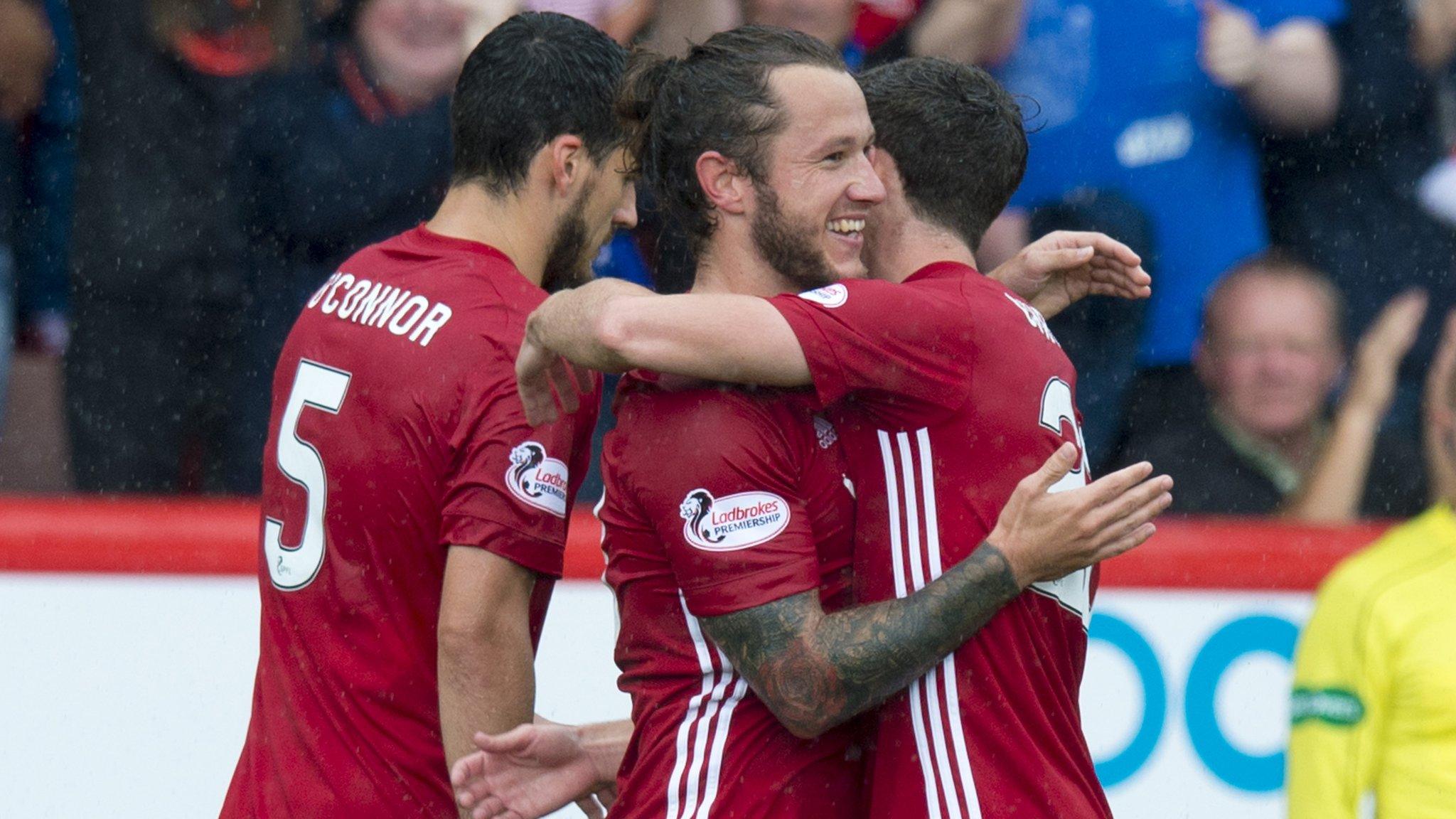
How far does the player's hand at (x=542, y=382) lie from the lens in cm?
258

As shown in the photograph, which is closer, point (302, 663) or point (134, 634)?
point (302, 663)

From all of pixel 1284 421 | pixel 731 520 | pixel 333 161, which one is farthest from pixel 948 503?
pixel 1284 421

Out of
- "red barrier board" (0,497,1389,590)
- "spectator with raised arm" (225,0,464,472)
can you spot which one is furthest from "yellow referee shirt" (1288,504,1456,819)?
"spectator with raised arm" (225,0,464,472)

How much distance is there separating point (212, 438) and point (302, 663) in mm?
1805

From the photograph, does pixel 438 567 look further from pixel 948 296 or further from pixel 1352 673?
pixel 1352 673

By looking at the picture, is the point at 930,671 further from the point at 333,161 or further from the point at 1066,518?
the point at 333,161

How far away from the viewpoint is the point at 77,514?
4.33 meters

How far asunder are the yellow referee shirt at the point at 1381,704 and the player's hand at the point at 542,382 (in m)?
1.40

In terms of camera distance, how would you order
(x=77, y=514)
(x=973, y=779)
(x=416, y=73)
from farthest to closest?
(x=416, y=73)
(x=77, y=514)
(x=973, y=779)

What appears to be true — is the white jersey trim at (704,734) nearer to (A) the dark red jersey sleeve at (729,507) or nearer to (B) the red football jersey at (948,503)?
(A) the dark red jersey sleeve at (729,507)

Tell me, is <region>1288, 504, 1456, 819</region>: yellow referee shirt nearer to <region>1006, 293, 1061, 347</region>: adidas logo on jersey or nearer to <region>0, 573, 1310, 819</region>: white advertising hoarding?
<region>1006, 293, 1061, 347</region>: adidas logo on jersey

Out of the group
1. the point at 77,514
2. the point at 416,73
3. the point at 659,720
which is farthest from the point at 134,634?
the point at 659,720

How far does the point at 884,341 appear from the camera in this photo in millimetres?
2424

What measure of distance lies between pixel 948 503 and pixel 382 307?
1.02 m
